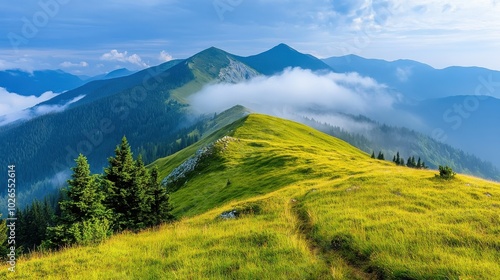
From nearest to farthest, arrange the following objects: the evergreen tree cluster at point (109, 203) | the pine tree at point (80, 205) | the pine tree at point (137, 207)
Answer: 1. the evergreen tree cluster at point (109, 203)
2. the pine tree at point (80, 205)
3. the pine tree at point (137, 207)

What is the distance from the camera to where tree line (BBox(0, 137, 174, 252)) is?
21.5 m

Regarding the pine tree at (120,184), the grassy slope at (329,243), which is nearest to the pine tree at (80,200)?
the pine tree at (120,184)

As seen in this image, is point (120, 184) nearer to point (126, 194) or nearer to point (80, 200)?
point (126, 194)

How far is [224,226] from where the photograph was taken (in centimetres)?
1772

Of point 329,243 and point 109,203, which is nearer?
point 329,243

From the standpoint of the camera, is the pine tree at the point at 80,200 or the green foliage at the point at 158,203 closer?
the pine tree at the point at 80,200

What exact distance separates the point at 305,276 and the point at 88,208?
2011 centimetres

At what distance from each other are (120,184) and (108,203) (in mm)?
2265

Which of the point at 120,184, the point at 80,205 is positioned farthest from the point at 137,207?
the point at 80,205

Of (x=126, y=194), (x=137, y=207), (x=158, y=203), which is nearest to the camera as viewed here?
(x=126, y=194)

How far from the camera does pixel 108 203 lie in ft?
96.7

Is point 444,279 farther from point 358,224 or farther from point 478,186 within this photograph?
point 478,186

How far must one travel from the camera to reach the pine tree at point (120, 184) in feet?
96.3

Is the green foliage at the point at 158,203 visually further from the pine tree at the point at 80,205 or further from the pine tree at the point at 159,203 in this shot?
the pine tree at the point at 80,205
